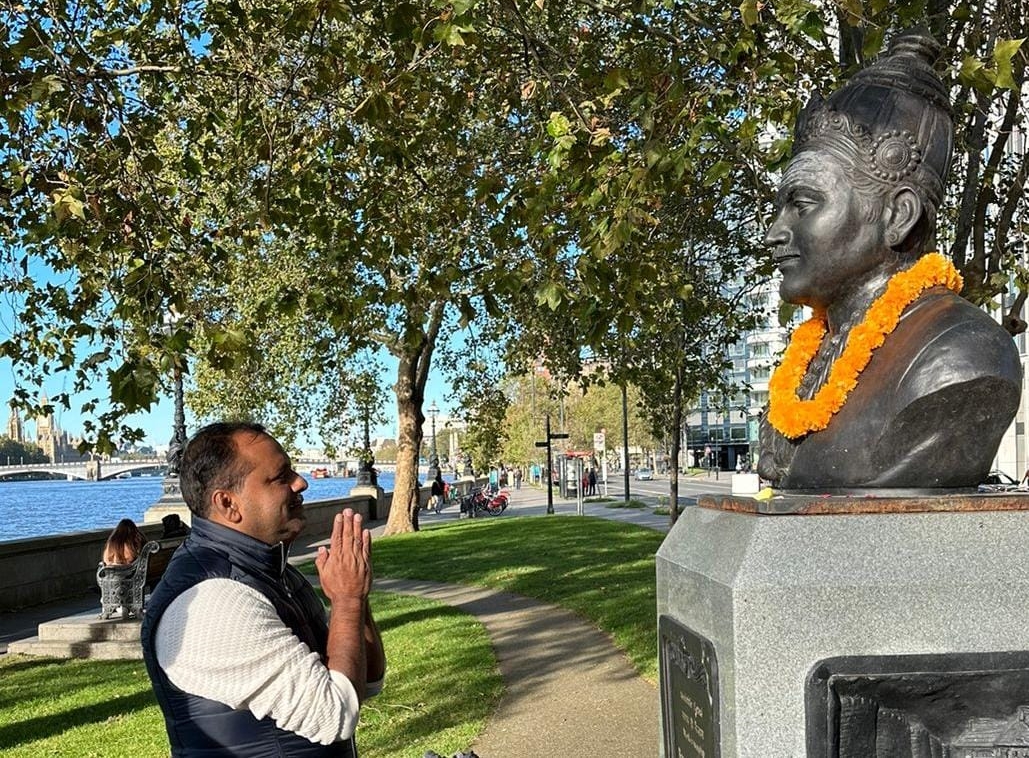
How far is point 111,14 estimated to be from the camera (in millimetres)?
11016

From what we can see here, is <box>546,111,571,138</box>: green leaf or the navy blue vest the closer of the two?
the navy blue vest

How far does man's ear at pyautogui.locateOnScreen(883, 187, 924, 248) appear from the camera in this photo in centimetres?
355

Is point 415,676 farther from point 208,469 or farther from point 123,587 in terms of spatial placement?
point 208,469

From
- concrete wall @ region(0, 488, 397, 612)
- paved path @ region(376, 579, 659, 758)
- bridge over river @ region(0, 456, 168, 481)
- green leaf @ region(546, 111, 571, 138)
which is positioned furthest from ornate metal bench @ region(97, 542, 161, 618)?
bridge over river @ region(0, 456, 168, 481)

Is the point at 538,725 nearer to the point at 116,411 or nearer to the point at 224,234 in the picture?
the point at 116,411

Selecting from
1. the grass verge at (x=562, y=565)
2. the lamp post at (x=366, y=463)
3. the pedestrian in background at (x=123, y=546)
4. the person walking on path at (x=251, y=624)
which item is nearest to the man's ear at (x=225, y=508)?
the person walking on path at (x=251, y=624)

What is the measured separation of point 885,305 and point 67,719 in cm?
756

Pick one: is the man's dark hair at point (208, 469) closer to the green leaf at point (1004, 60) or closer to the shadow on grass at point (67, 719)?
the green leaf at point (1004, 60)

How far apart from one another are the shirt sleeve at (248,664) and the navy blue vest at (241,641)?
35mm

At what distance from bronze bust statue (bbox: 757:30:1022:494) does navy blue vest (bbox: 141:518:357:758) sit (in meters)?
1.80

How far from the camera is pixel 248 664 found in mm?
2756

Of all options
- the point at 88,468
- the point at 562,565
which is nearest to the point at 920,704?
the point at 562,565

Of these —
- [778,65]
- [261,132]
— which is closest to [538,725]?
[778,65]

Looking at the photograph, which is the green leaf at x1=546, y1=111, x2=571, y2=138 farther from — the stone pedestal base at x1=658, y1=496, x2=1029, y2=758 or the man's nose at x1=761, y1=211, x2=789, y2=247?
the stone pedestal base at x1=658, y1=496, x2=1029, y2=758
